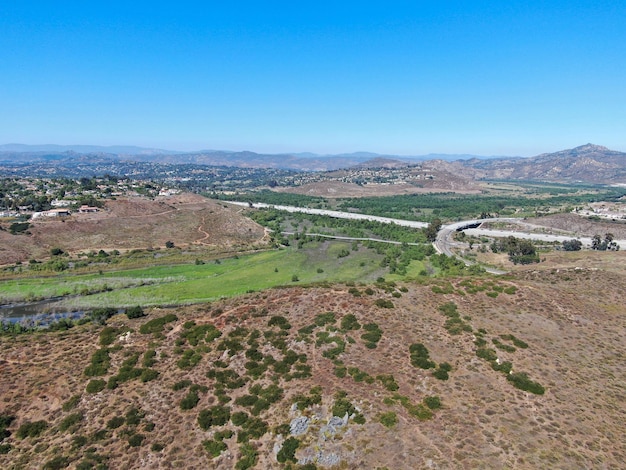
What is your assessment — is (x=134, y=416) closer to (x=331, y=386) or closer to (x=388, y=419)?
(x=331, y=386)

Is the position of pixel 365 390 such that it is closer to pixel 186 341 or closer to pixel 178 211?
pixel 186 341

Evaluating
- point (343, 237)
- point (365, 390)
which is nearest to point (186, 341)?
point (365, 390)

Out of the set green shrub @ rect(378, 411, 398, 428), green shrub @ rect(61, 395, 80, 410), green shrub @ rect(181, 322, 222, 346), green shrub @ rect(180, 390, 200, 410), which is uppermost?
green shrub @ rect(378, 411, 398, 428)

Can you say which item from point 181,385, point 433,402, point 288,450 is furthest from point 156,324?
point 433,402

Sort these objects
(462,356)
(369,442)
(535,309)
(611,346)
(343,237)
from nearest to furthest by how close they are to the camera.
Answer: (369,442) < (462,356) < (611,346) < (535,309) < (343,237)

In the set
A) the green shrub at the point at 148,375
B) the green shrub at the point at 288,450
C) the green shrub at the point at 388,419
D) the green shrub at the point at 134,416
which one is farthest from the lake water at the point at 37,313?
the green shrub at the point at 388,419

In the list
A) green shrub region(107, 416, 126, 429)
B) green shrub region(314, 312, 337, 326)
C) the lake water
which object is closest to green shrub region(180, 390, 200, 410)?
green shrub region(107, 416, 126, 429)

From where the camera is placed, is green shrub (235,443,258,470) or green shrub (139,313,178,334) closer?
green shrub (235,443,258,470)

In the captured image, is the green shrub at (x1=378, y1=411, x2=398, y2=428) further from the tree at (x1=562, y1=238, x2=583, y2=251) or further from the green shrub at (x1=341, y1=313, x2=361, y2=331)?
the tree at (x1=562, y1=238, x2=583, y2=251)
